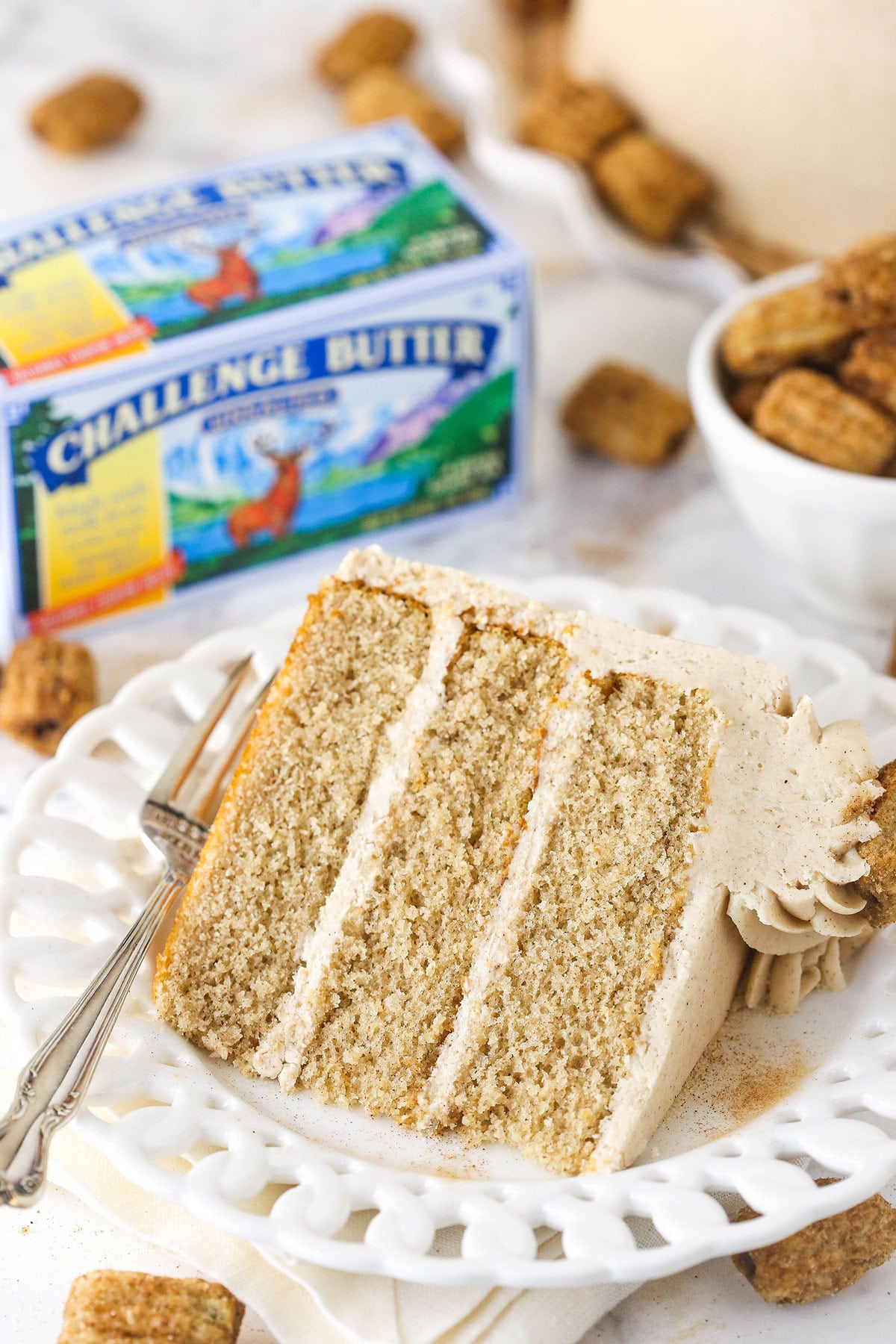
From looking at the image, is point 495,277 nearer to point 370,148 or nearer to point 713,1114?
point 370,148

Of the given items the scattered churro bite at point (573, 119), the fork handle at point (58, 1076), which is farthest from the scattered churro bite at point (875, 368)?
the fork handle at point (58, 1076)

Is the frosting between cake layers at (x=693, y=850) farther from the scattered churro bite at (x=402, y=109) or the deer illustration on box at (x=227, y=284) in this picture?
the scattered churro bite at (x=402, y=109)

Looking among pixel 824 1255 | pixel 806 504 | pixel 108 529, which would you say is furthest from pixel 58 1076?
pixel 806 504

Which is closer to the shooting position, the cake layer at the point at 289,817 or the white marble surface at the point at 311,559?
the white marble surface at the point at 311,559

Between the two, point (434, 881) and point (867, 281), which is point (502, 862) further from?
point (867, 281)

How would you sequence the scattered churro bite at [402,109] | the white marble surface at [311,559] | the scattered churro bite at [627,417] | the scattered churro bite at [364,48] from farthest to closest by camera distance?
the scattered churro bite at [364,48], the scattered churro bite at [402,109], the scattered churro bite at [627,417], the white marble surface at [311,559]

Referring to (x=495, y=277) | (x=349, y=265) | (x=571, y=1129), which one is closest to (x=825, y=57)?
(x=495, y=277)

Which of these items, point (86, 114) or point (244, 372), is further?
point (86, 114)
